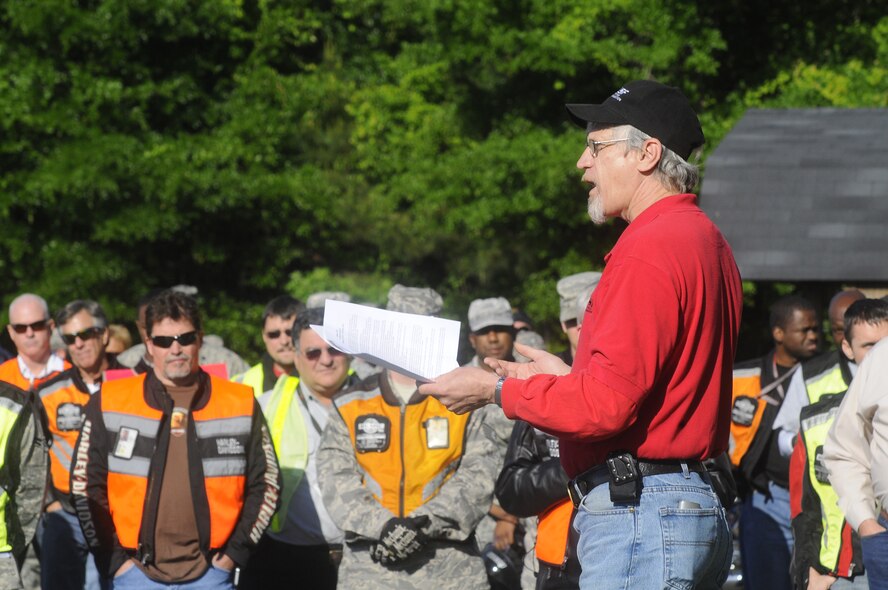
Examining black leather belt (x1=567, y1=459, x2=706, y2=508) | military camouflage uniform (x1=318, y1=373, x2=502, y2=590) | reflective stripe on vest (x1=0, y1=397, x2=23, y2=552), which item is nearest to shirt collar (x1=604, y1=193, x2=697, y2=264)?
black leather belt (x1=567, y1=459, x2=706, y2=508)

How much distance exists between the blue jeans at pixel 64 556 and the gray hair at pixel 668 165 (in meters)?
5.53

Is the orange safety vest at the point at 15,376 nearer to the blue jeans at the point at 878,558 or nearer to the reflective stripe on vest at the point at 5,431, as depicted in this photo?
the reflective stripe on vest at the point at 5,431

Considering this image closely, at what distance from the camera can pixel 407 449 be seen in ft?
19.6

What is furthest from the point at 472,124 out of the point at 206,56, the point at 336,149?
the point at 206,56

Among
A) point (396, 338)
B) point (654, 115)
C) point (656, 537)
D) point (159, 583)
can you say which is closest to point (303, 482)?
point (159, 583)

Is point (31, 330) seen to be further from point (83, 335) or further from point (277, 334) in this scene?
point (277, 334)

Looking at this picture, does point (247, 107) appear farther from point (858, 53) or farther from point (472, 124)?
point (858, 53)

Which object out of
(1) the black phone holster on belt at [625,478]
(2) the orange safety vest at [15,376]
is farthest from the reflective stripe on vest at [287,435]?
(1) the black phone holster on belt at [625,478]

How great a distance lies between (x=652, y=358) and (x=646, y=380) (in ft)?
0.19

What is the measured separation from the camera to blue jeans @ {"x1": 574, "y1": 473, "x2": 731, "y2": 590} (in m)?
3.46

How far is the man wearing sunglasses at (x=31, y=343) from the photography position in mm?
8805

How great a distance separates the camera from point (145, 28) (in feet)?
75.5

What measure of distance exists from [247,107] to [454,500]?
19.6m

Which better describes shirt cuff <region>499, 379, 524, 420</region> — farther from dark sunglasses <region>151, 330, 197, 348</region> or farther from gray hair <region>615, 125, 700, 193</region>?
dark sunglasses <region>151, 330, 197, 348</region>
